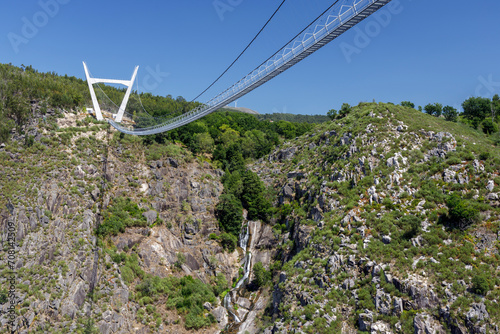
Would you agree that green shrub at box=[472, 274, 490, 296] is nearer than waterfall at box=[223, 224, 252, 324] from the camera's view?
Yes

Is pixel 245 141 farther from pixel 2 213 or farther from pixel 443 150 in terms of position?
pixel 2 213

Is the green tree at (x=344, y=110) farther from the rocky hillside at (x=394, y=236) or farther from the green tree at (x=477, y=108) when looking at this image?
the green tree at (x=477, y=108)

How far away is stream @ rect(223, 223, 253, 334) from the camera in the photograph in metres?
41.6

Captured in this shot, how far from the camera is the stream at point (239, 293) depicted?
4162 cm

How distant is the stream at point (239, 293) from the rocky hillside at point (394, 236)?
5058mm

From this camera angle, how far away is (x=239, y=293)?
46344 mm

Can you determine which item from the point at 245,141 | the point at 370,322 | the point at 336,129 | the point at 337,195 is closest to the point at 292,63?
the point at 337,195

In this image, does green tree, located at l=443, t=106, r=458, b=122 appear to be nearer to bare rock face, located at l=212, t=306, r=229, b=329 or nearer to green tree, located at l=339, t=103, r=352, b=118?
green tree, located at l=339, t=103, r=352, b=118

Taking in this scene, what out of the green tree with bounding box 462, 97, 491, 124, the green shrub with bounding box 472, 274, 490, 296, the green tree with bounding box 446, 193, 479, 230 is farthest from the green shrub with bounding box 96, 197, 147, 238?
the green tree with bounding box 462, 97, 491, 124

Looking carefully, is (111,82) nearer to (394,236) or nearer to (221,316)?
(221,316)

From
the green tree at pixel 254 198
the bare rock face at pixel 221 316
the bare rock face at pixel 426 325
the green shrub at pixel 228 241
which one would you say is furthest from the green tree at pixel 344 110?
the bare rock face at pixel 426 325

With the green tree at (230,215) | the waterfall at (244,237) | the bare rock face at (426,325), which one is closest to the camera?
the bare rock face at (426,325)

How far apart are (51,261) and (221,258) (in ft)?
68.8

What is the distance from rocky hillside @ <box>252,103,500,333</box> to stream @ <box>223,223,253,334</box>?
506cm
